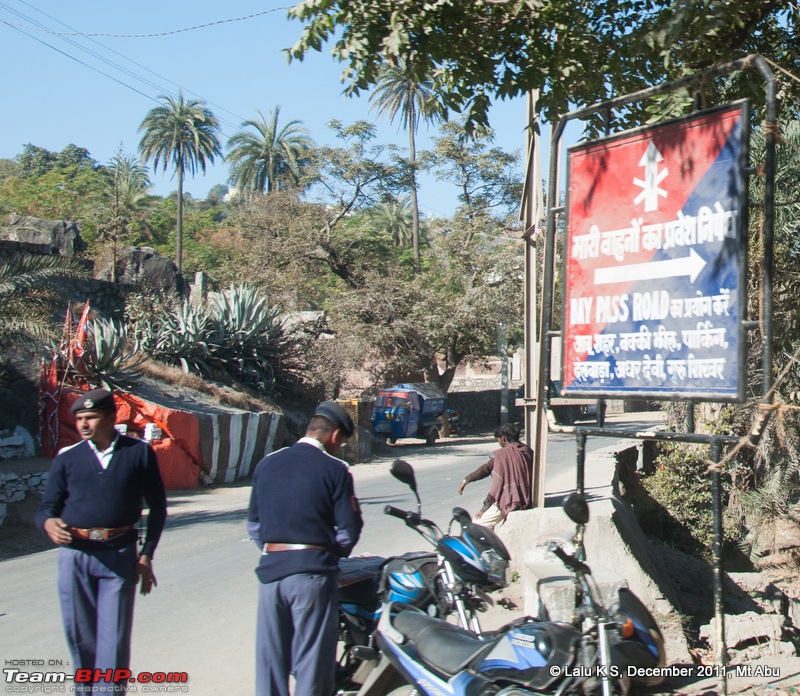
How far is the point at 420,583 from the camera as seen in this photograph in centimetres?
464

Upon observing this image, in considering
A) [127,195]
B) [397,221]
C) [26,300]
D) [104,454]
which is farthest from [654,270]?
[397,221]

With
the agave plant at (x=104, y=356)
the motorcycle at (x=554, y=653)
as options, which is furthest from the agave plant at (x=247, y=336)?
the motorcycle at (x=554, y=653)

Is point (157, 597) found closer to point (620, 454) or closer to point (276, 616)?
point (276, 616)

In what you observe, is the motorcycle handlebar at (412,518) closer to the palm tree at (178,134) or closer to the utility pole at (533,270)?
the utility pole at (533,270)

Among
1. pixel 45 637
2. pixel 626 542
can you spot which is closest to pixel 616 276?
pixel 626 542

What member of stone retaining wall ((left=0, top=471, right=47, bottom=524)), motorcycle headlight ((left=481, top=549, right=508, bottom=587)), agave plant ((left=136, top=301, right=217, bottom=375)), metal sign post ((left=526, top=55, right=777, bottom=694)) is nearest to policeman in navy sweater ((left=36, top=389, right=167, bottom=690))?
motorcycle headlight ((left=481, top=549, right=508, bottom=587))

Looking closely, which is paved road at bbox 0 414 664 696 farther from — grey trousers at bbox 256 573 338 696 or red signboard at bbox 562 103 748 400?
red signboard at bbox 562 103 748 400

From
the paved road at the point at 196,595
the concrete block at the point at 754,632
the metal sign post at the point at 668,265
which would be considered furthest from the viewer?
the concrete block at the point at 754,632

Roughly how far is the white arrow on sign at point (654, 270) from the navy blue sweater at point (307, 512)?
1.90m

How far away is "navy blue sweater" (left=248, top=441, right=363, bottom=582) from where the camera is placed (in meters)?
4.11

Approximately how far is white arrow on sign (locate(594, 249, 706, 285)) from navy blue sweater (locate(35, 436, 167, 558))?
8.98 ft

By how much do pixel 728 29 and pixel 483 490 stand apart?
35.7 ft

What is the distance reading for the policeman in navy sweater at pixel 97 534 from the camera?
14.1ft

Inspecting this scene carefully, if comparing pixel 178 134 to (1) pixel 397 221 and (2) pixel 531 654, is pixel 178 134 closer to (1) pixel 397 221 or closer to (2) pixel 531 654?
(1) pixel 397 221
